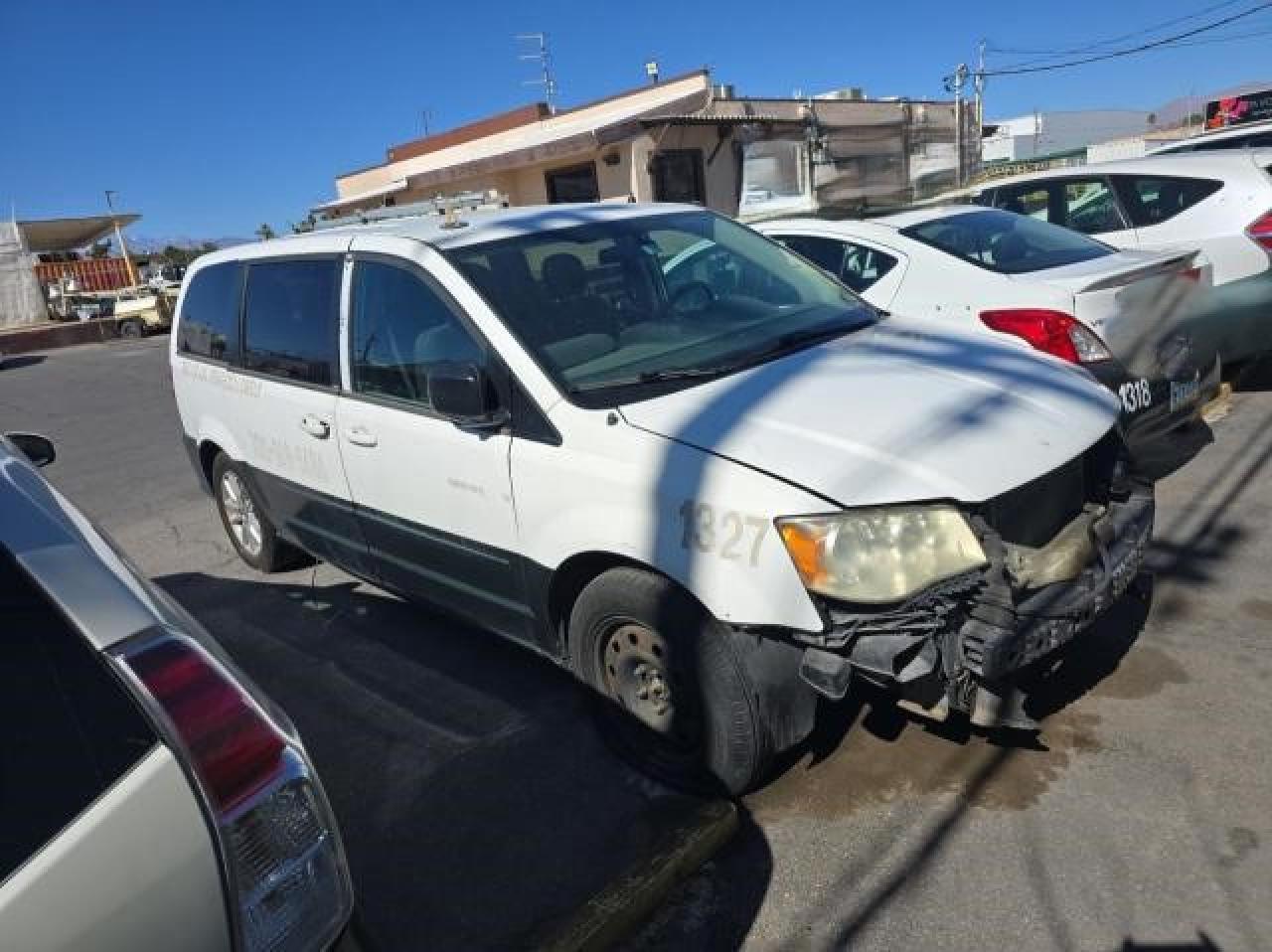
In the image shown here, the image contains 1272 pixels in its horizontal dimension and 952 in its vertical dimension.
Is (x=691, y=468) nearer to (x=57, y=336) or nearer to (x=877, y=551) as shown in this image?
(x=877, y=551)

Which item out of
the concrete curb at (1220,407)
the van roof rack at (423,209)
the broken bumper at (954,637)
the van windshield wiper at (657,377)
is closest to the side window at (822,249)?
the van roof rack at (423,209)

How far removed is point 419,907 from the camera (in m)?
2.61

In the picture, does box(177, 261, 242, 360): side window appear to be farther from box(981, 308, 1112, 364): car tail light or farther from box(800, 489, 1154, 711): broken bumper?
box(981, 308, 1112, 364): car tail light

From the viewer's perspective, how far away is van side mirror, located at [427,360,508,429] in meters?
2.93

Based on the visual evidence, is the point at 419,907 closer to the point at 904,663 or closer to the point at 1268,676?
the point at 904,663

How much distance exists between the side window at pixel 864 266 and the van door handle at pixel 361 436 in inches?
124

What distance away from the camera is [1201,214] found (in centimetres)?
620

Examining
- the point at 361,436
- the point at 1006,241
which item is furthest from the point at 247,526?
the point at 1006,241

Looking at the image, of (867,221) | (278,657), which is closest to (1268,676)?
(867,221)

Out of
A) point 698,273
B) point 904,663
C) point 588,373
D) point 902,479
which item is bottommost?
point 904,663

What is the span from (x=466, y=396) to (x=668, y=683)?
1108mm

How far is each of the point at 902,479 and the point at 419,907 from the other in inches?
71.2

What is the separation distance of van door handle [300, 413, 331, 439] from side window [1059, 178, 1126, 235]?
5.86m

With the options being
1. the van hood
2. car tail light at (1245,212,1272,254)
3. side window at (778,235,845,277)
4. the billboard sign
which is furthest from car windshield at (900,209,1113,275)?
the billboard sign
